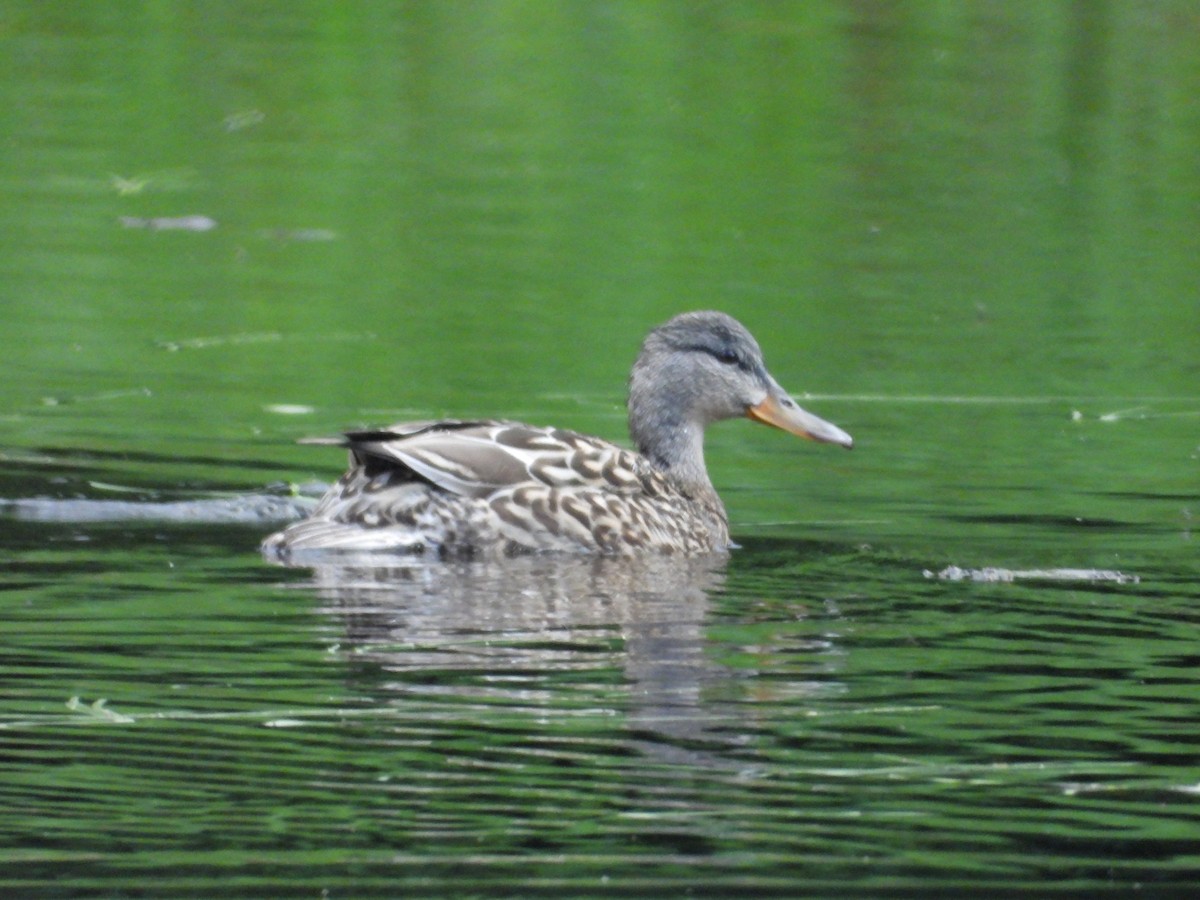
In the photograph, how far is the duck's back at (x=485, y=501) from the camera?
930cm

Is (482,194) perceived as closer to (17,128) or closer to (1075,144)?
(17,128)

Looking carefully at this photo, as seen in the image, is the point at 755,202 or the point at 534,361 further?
the point at 755,202

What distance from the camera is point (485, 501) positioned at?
9422 millimetres

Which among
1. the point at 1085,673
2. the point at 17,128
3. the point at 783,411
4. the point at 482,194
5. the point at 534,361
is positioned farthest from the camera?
the point at 17,128

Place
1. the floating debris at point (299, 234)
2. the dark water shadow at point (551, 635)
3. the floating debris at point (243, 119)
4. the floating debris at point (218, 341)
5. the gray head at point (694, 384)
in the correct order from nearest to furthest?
the dark water shadow at point (551, 635), the gray head at point (694, 384), the floating debris at point (218, 341), the floating debris at point (299, 234), the floating debris at point (243, 119)

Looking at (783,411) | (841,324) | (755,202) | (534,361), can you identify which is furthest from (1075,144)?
(783,411)

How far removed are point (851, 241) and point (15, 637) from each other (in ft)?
35.3

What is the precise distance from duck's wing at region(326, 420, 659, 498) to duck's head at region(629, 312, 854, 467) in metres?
0.81

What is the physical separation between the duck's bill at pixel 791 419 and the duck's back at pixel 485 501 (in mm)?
944

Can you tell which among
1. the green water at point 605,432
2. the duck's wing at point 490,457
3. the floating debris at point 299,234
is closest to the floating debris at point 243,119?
the green water at point 605,432

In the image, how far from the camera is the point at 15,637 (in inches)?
296

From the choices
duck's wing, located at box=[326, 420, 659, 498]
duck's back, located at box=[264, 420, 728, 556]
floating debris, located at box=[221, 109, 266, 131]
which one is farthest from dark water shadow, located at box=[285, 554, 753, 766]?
floating debris, located at box=[221, 109, 266, 131]

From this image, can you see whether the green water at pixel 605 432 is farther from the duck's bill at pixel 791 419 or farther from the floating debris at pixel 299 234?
the duck's bill at pixel 791 419

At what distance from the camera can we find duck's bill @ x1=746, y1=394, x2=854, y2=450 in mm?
10633
